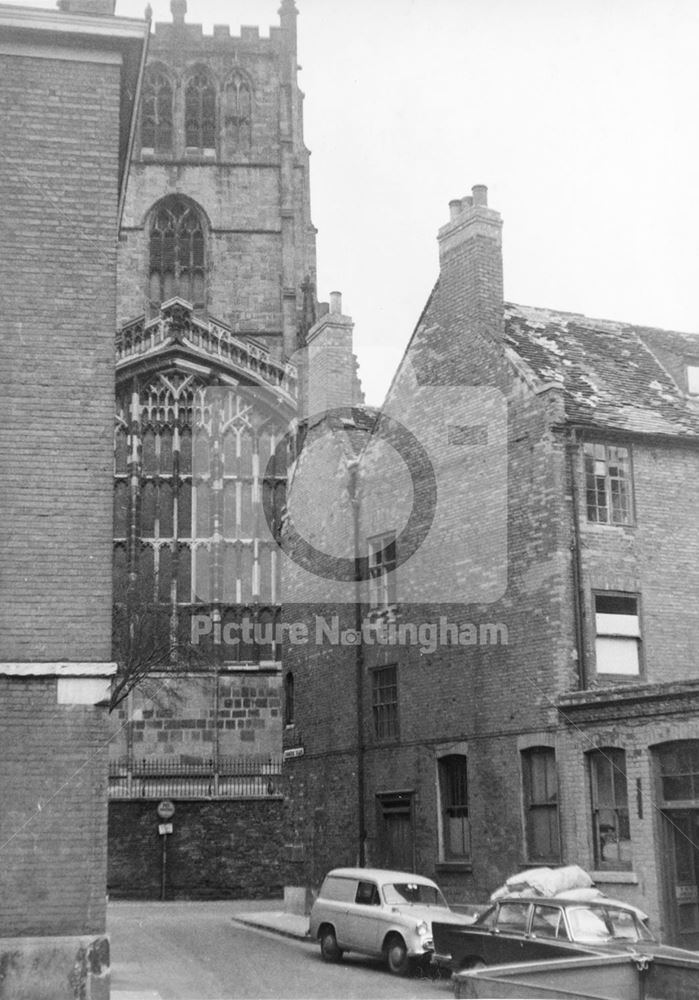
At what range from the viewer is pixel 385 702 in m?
26.3

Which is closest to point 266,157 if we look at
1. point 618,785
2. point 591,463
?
point 591,463

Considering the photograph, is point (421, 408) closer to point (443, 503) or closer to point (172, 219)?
point (443, 503)

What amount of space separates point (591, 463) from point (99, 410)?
1041cm

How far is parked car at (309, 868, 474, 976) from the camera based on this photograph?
62.8ft

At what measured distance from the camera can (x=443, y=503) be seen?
81.5 feet

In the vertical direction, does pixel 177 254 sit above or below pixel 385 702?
above

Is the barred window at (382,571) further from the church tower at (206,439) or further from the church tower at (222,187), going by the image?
the church tower at (222,187)

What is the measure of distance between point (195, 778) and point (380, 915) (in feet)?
70.5

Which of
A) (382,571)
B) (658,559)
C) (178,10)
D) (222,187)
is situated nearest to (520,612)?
(658,559)

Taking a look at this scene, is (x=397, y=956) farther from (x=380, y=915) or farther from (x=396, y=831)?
(x=396, y=831)

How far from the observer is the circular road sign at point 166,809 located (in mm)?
38000

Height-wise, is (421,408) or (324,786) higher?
(421,408)

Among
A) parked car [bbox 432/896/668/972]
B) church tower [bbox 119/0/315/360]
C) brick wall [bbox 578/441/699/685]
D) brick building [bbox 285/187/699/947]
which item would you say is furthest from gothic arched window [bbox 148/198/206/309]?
parked car [bbox 432/896/668/972]

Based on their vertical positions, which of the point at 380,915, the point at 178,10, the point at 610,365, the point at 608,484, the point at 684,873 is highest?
the point at 178,10
